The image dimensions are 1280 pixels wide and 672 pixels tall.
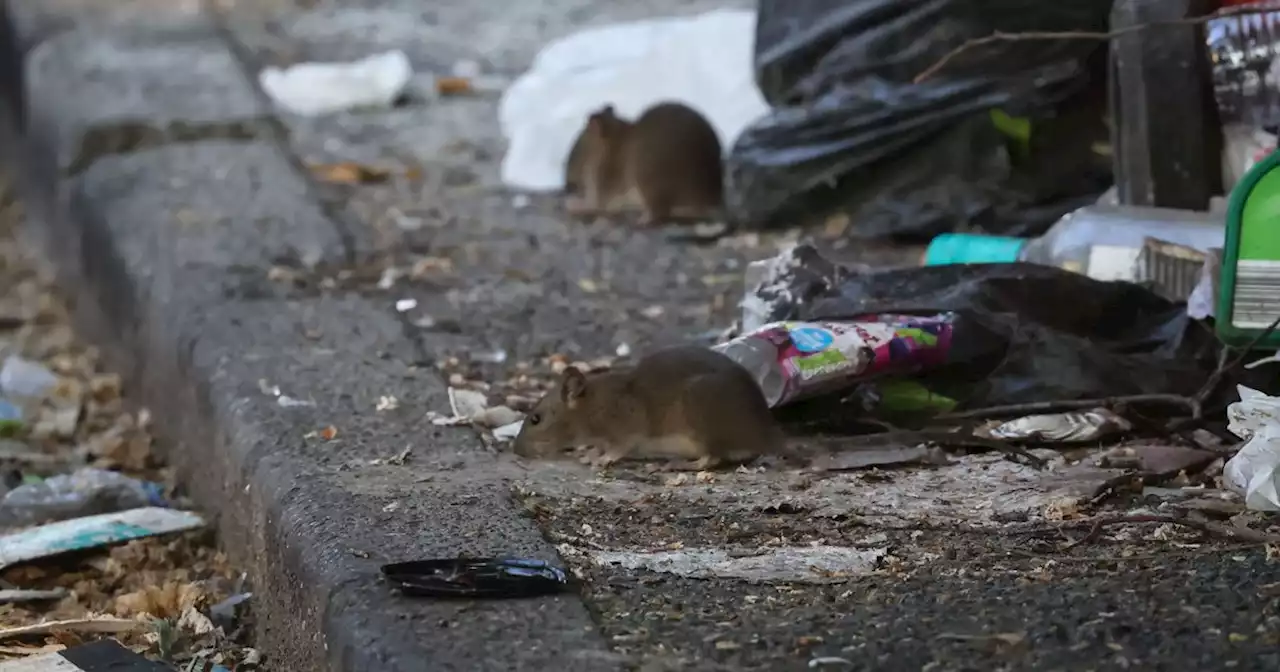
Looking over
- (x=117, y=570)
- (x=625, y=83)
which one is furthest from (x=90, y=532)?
(x=625, y=83)

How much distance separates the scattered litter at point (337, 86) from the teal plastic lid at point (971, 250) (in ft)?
12.0

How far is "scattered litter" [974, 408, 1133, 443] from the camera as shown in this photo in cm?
280

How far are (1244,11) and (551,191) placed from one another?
9.07 feet

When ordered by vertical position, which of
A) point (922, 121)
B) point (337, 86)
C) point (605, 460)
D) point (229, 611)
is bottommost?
point (229, 611)

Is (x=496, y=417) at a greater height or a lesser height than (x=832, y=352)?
lesser

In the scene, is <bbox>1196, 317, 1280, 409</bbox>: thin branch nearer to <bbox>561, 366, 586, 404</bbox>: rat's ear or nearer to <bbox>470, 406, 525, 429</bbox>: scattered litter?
<bbox>561, 366, 586, 404</bbox>: rat's ear

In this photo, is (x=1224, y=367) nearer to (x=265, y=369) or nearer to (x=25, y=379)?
(x=265, y=369)

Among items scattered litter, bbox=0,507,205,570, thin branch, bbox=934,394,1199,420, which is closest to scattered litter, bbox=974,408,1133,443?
thin branch, bbox=934,394,1199,420

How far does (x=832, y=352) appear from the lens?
9.66 feet

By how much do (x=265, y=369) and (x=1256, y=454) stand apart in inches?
73.7

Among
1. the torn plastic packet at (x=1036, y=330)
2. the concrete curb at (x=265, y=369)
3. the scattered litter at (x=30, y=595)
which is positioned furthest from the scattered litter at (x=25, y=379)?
the torn plastic packet at (x=1036, y=330)

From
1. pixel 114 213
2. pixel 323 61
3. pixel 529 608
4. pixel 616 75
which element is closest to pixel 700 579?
pixel 529 608

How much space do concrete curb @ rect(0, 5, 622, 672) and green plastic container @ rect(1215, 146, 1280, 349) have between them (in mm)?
1295

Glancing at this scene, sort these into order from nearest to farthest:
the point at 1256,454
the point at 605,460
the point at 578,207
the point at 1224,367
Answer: the point at 1256,454, the point at 1224,367, the point at 605,460, the point at 578,207
